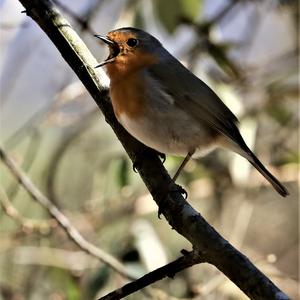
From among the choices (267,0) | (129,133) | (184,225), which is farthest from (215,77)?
(184,225)

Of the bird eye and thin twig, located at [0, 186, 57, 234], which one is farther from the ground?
the bird eye

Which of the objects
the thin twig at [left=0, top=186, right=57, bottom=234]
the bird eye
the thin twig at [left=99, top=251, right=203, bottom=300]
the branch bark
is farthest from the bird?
the thin twig at [left=99, top=251, right=203, bottom=300]

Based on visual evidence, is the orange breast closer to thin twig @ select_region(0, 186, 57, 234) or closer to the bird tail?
the bird tail

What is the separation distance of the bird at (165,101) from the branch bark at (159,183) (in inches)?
7.2

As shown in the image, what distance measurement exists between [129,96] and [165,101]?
0.56 ft

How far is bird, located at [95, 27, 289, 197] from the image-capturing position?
2.77 m

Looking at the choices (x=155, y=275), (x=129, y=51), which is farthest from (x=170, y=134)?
(x=155, y=275)

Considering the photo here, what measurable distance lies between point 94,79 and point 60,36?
21 centimetres

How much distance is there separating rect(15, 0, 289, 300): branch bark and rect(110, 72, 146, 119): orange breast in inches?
2.0

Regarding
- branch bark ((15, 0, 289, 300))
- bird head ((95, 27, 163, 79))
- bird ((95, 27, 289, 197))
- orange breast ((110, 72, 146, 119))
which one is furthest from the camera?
bird head ((95, 27, 163, 79))

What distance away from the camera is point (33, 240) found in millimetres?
4094

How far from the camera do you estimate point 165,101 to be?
2.85 meters

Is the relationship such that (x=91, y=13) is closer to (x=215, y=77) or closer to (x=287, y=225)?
(x=215, y=77)

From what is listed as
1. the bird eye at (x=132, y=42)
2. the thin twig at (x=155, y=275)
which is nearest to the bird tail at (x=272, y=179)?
the bird eye at (x=132, y=42)
